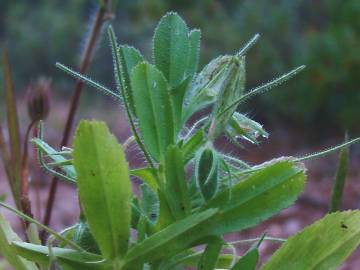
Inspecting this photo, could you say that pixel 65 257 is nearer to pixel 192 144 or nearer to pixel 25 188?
pixel 192 144

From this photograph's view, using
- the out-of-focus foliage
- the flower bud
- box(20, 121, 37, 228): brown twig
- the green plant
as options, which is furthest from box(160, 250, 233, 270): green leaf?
the out-of-focus foliage

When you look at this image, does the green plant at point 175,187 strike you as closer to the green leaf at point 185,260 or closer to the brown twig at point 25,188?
the green leaf at point 185,260

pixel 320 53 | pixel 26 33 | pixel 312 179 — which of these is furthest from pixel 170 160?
pixel 26 33

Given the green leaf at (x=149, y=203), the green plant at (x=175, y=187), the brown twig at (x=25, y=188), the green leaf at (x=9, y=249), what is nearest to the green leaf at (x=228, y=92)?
the green plant at (x=175, y=187)

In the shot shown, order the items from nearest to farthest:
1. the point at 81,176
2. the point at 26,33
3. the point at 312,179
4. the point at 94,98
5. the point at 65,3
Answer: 1. the point at 81,176
2. the point at 312,179
3. the point at 94,98
4. the point at 26,33
5. the point at 65,3

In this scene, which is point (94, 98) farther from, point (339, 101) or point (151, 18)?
point (339, 101)

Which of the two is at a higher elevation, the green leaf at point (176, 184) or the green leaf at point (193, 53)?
the green leaf at point (193, 53)

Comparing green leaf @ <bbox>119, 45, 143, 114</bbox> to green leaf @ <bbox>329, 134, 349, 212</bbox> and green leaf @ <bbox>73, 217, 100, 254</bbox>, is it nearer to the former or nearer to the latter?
green leaf @ <bbox>73, 217, 100, 254</bbox>
